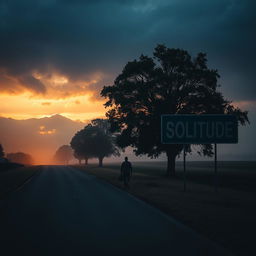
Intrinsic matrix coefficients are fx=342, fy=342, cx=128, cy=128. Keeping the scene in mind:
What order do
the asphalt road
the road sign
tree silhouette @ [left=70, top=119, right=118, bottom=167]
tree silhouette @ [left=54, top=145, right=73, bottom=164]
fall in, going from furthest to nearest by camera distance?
tree silhouette @ [left=54, top=145, right=73, bottom=164], tree silhouette @ [left=70, top=119, right=118, bottom=167], the road sign, the asphalt road

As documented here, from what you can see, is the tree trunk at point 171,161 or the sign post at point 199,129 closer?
the sign post at point 199,129

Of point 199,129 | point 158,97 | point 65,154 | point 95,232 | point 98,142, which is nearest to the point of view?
point 95,232

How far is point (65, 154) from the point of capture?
630 feet

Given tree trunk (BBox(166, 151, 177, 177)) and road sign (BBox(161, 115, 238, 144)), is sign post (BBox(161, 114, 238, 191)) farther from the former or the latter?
tree trunk (BBox(166, 151, 177, 177))

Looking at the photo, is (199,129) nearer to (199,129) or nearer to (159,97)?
(199,129)

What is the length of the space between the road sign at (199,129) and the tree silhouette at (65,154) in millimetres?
173478

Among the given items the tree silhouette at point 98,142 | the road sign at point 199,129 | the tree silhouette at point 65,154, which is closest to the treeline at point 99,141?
the tree silhouette at point 98,142

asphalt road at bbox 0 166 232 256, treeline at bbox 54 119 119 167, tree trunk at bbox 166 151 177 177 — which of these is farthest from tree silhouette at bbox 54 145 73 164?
asphalt road at bbox 0 166 232 256

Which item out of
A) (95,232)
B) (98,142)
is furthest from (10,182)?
(98,142)

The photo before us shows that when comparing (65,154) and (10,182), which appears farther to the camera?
(65,154)

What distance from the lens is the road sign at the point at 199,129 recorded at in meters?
20.1

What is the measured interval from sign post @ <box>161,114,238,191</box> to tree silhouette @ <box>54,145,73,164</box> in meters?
173

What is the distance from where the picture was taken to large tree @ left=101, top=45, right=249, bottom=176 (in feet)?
111

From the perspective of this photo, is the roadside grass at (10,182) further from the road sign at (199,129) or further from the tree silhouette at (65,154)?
the tree silhouette at (65,154)
